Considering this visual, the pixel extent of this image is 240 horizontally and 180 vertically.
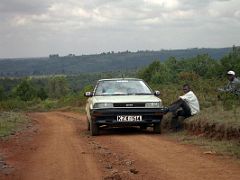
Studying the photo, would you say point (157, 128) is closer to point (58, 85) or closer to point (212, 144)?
point (212, 144)

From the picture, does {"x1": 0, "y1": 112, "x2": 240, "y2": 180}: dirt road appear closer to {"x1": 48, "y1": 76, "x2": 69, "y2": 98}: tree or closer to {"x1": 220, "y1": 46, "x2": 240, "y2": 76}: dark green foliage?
{"x1": 220, "y1": 46, "x2": 240, "y2": 76}: dark green foliage

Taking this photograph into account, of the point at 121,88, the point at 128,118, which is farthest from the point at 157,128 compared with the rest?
the point at 121,88

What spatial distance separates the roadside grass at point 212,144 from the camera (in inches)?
392

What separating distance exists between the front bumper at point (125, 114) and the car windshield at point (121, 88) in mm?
1240

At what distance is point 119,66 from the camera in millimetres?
168125

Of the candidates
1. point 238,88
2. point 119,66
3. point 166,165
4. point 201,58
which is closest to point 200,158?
point 166,165

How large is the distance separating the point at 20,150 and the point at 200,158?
14.7ft

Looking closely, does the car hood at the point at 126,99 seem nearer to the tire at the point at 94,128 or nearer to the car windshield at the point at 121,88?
the car windshield at the point at 121,88

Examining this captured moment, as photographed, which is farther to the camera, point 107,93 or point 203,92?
point 203,92

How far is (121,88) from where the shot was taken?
1538cm

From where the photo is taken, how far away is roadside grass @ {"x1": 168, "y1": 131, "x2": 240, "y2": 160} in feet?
32.7

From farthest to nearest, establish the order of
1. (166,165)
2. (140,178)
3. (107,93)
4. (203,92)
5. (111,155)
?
1. (203,92)
2. (107,93)
3. (111,155)
4. (166,165)
5. (140,178)

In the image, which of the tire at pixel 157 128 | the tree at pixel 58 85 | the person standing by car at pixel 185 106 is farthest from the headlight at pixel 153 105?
the tree at pixel 58 85

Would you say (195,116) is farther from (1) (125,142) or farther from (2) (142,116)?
(1) (125,142)
